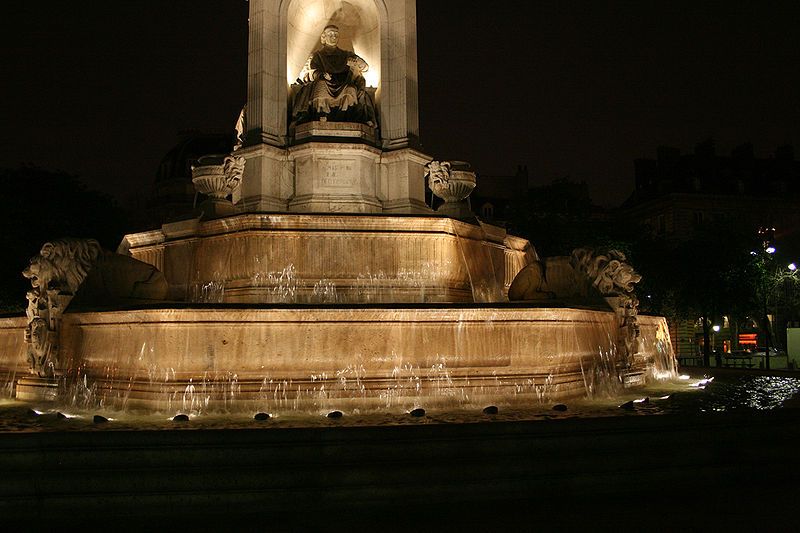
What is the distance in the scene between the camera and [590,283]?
13.0 m

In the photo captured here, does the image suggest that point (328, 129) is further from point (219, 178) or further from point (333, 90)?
point (219, 178)

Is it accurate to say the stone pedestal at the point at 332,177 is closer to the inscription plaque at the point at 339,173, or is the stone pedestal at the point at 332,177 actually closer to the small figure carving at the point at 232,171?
the inscription plaque at the point at 339,173

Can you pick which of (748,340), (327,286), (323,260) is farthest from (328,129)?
(748,340)

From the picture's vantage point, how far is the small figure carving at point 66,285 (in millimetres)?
10734

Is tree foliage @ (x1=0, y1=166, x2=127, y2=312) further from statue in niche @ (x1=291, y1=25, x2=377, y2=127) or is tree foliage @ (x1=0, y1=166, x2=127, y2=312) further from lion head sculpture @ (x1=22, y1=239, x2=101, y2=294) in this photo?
lion head sculpture @ (x1=22, y1=239, x2=101, y2=294)

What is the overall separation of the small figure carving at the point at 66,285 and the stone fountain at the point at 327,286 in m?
0.03

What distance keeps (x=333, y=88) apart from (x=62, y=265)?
738 cm

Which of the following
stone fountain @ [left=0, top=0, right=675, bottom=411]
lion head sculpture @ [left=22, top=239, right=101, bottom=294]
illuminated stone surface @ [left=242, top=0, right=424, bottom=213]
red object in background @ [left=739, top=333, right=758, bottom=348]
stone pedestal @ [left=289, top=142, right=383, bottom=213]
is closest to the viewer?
stone fountain @ [left=0, top=0, right=675, bottom=411]

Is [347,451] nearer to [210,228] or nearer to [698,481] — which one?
[698,481]

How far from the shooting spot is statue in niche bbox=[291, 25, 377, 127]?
16.3 m

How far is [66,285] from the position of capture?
36.8 feet

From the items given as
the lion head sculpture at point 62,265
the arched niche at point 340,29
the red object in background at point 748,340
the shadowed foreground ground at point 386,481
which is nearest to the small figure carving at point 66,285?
the lion head sculpture at point 62,265

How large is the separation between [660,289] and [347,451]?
42.1 meters

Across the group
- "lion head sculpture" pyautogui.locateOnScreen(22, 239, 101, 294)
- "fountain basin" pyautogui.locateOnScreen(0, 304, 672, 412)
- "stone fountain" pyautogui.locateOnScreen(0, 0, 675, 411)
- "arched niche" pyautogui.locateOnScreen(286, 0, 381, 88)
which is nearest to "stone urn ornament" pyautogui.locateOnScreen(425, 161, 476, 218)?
"stone fountain" pyautogui.locateOnScreen(0, 0, 675, 411)
